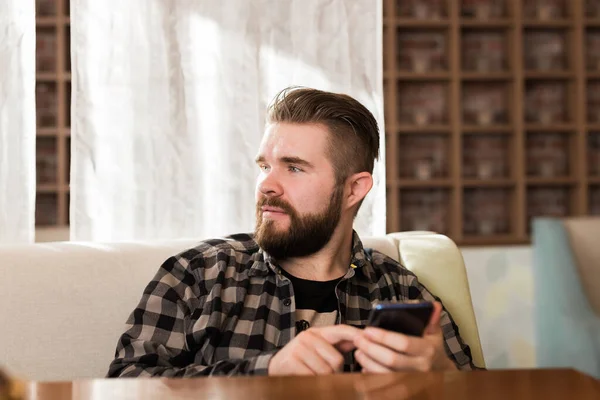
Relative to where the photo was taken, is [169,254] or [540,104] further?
[540,104]

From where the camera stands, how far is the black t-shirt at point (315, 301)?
1.57m

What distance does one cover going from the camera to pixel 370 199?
2.05 m

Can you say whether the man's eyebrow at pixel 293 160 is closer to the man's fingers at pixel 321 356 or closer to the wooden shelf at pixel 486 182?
the man's fingers at pixel 321 356

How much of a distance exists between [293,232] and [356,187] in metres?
0.21

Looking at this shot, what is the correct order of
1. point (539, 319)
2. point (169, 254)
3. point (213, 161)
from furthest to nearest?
point (539, 319), point (213, 161), point (169, 254)

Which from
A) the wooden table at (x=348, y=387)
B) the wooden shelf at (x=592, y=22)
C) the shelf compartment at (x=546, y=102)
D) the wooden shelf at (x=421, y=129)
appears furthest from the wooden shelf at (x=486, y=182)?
the wooden table at (x=348, y=387)

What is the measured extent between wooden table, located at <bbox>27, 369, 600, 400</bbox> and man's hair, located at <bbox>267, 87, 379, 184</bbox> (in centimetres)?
81

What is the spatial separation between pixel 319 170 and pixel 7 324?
2.24 feet

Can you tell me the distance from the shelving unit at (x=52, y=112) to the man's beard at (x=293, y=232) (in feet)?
9.45

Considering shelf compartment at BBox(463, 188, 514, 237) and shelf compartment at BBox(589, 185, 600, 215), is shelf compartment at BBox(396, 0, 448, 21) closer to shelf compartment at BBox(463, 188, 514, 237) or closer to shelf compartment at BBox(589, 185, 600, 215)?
shelf compartment at BBox(463, 188, 514, 237)

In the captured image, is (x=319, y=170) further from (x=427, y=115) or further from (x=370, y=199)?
(x=427, y=115)

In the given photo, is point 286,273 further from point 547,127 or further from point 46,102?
point 547,127

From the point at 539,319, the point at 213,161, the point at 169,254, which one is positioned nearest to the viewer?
the point at 169,254

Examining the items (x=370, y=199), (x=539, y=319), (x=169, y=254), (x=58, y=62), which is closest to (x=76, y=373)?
(x=169, y=254)
